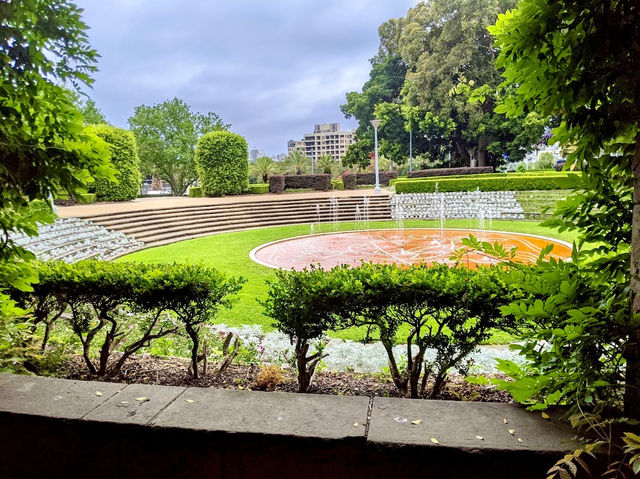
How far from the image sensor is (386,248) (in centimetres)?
1134

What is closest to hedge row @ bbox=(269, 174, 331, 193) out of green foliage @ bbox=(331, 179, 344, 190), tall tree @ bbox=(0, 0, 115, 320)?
green foliage @ bbox=(331, 179, 344, 190)

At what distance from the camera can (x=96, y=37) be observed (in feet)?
7.29

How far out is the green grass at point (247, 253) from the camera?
595cm

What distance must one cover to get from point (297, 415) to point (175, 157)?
111 ft

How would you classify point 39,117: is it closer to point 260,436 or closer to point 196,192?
point 260,436

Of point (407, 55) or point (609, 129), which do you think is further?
point (407, 55)

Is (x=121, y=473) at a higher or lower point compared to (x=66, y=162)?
lower

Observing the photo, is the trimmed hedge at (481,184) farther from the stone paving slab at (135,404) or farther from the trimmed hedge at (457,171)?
the stone paving slab at (135,404)

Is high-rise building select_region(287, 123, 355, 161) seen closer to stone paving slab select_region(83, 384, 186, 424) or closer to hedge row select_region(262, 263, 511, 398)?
hedge row select_region(262, 263, 511, 398)

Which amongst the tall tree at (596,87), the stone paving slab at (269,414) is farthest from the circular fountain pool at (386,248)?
the tall tree at (596,87)

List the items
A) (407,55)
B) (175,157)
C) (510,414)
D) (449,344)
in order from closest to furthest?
(510,414) → (449,344) → (407,55) → (175,157)

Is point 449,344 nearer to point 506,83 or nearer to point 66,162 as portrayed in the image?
point 506,83

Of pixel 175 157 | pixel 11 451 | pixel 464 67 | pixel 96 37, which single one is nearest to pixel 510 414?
pixel 11 451

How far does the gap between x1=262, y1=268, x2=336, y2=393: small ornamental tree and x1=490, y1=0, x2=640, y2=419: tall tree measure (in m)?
1.43
